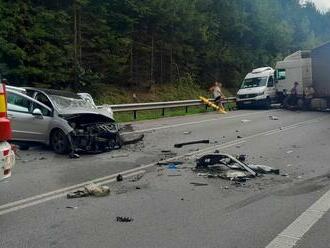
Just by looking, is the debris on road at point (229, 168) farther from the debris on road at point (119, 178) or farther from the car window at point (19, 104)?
the car window at point (19, 104)

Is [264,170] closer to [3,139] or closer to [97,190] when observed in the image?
[97,190]

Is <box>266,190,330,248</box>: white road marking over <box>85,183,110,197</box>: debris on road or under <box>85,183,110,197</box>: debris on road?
under

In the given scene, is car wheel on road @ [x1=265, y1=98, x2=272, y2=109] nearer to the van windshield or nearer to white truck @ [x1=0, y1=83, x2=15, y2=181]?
the van windshield

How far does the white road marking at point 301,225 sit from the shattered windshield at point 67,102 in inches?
253

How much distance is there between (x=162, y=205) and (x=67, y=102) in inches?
229

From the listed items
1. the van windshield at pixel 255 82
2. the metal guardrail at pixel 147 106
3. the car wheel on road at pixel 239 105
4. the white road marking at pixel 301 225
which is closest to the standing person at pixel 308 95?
the van windshield at pixel 255 82

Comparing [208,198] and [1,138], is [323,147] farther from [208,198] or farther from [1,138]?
[1,138]

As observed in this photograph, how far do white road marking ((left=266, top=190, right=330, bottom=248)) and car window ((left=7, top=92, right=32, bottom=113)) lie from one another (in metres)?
7.14

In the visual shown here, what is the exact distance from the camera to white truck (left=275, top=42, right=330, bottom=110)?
992 inches

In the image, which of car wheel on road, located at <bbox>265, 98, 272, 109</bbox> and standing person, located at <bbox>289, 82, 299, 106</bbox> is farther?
car wheel on road, located at <bbox>265, 98, 272, 109</bbox>

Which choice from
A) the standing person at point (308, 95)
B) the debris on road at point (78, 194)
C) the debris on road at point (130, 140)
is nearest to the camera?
the debris on road at point (78, 194)

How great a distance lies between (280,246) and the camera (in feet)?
14.9

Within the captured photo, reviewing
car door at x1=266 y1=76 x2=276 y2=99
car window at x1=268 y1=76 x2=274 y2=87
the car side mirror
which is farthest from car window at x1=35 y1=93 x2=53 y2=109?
car window at x1=268 y1=76 x2=274 y2=87

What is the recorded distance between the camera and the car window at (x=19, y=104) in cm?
1109
